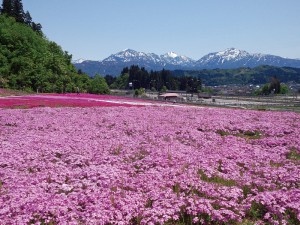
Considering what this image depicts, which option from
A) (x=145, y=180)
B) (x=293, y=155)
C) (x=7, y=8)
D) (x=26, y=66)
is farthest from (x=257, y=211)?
(x=7, y=8)

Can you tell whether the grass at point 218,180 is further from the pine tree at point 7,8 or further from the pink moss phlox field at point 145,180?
the pine tree at point 7,8

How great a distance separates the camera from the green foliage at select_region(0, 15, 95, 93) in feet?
239

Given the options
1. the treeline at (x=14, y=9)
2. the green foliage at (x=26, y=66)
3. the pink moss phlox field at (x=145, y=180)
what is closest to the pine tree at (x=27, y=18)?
the treeline at (x=14, y=9)

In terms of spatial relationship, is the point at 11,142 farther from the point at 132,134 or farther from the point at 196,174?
the point at 196,174

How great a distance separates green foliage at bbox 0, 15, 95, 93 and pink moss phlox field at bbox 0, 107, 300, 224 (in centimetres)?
6061

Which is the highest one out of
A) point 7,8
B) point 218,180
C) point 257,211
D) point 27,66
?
point 7,8

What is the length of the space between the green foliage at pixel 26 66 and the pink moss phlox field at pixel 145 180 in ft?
199

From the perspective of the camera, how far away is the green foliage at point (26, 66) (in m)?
72.9

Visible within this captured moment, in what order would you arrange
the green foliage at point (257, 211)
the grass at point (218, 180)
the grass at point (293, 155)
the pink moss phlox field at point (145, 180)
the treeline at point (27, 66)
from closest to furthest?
the pink moss phlox field at point (145, 180) < the green foliage at point (257, 211) < the grass at point (218, 180) < the grass at point (293, 155) < the treeline at point (27, 66)

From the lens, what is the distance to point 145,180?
29.5ft

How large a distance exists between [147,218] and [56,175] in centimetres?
396

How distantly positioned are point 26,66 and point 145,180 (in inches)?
3007

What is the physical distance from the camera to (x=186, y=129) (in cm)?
1852

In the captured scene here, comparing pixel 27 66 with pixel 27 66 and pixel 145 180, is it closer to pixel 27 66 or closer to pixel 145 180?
pixel 27 66
